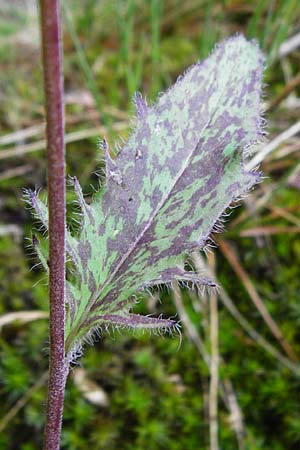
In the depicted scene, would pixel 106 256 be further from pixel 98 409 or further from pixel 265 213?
pixel 265 213

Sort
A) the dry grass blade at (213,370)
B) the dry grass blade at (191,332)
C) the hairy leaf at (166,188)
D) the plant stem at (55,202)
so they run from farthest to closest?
the dry grass blade at (191,332) → the dry grass blade at (213,370) → the hairy leaf at (166,188) → the plant stem at (55,202)

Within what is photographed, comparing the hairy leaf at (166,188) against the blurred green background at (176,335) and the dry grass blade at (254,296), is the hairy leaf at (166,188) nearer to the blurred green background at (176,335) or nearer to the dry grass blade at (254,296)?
the blurred green background at (176,335)

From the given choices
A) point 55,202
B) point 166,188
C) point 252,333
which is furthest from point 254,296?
point 55,202

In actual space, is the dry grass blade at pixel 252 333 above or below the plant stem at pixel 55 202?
above

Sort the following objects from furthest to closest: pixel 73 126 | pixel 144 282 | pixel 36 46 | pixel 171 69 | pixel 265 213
A: pixel 36 46, pixel 171 69, pixel 73 126, pixel 265 213, pixel 144 282

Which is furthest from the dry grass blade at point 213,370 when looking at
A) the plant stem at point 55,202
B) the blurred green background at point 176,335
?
the plant stem at point 55,202

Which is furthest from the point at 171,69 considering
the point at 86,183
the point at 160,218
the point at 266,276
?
the point at 160,218

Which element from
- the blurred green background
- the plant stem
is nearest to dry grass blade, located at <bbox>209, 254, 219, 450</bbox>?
the blurred green background
